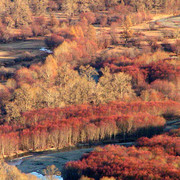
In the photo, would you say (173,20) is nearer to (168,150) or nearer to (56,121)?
(56,121)

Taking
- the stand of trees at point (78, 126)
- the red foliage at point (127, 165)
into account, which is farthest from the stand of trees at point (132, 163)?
the stand of trees at point (78, 126)

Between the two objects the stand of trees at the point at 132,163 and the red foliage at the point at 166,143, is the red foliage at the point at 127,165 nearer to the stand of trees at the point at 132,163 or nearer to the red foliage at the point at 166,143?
the stand of trees at the point at 132,163

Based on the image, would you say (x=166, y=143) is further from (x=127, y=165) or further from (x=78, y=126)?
(x=78, y=126)

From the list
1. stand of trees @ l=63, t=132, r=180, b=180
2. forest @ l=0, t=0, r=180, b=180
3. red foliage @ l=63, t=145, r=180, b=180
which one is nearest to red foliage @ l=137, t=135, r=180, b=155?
stand of trees @ l=63, t=132, r=180, b=180

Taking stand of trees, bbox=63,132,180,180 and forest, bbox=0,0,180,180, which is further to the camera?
forest, bbox=0,0,180,180

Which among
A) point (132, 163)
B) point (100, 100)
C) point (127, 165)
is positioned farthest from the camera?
point (100, 100)

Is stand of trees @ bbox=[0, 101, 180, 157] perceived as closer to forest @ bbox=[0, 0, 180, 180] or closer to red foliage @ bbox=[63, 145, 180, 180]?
forest @ bbox=[0, 0, 180, 180]

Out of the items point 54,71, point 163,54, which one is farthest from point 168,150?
point 163,54

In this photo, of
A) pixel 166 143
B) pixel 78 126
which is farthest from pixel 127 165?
pixel 78 126
